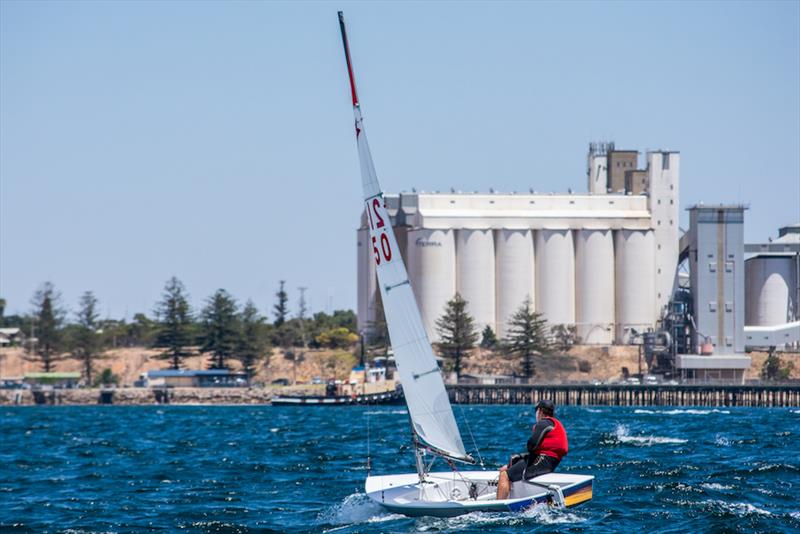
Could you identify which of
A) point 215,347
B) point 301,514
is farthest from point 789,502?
point 215,347

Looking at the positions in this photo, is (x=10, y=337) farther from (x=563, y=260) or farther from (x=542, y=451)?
(x=542, y=451)

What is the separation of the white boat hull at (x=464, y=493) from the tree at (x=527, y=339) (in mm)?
103232

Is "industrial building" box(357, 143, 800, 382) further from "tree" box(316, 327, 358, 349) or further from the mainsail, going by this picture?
the mainsail

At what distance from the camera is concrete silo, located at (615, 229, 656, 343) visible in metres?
142

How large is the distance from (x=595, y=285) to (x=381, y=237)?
370 ft

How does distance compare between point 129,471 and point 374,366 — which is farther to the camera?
point 374,366

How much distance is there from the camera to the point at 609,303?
144000 mm

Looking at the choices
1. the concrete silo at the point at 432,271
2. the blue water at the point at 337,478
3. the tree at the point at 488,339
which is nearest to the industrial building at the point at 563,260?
the concrete silo at the point at 432,271

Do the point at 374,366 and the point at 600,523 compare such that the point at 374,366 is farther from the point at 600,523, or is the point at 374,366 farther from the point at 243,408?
the point at 600,523

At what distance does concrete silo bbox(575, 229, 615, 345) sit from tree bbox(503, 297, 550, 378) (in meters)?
5.86

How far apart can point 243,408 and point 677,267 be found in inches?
1754

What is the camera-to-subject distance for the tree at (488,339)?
142 m

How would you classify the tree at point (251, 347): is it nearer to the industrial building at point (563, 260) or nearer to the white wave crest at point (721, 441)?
the industrial building at point (563, 260)

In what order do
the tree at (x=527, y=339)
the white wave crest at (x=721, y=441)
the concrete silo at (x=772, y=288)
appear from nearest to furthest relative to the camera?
1. the white wave crest at (x=721, y=441)
2. the tree at (x=527, y=339)
3. the concrete silo at (x=772, y=288)
